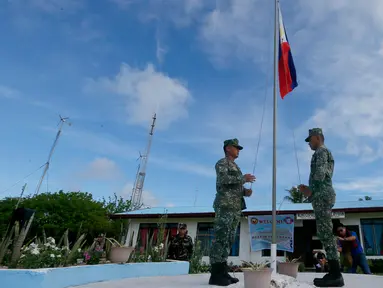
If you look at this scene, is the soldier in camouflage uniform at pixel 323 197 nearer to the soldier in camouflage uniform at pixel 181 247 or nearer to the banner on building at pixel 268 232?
the soldier in camouflage uniform at pixel 181 247

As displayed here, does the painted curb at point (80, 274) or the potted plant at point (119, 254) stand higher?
the potted plant at point (119, 254)

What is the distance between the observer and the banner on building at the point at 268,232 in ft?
39.6

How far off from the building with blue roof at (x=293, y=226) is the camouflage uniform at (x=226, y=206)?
26.7ft

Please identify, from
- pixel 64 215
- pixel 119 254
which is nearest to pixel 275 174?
pixel 119 254

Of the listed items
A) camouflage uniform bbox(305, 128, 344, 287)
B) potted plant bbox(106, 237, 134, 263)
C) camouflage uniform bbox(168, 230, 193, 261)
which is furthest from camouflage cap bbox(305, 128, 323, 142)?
camouflage uniform bbox(168, 230, 193, 261)

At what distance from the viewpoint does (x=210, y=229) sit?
655 inches

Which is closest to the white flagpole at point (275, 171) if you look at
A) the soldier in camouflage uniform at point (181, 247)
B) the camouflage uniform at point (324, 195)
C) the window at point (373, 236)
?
the camouflage uniform at point (324, 195)

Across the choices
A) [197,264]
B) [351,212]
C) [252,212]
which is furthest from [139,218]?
[197,264]

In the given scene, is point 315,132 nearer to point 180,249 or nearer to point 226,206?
point 226,206

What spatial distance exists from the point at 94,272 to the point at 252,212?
12.1m

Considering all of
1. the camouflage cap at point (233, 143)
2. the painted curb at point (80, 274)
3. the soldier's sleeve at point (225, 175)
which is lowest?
the painted curb at point (80, 274)

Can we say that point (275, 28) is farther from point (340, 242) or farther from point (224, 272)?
point (224, 272)

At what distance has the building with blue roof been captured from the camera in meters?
13.9

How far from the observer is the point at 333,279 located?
3646 millimetres
